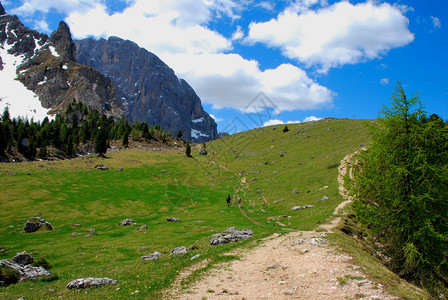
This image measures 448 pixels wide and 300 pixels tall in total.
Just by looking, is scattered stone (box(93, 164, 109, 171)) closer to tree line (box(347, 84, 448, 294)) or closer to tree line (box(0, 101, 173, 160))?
tree line (box(0, 101, 173, 160))

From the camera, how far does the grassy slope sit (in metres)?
21.0

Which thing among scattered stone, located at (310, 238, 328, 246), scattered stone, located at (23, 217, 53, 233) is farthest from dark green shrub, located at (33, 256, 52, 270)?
scattered stone, located at (310, 238, 328, 246)

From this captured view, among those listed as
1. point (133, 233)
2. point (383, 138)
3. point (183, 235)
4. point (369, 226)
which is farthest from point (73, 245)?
point (383, 138)

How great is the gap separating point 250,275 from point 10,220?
42787 millimetres

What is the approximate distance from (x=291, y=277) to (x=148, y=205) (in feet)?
155

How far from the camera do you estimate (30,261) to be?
2259 centimetres

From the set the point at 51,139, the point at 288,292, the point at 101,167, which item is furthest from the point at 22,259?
the point at 51,139

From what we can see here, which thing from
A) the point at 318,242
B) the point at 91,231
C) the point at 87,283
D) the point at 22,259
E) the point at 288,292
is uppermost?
the point at 318,242

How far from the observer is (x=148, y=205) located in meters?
58.0

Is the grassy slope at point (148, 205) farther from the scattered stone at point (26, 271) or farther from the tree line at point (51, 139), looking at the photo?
the tree line at point (51, 139)

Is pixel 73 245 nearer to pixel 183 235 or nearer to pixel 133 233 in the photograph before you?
pixel 133 233

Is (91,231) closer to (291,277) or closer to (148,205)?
(148,205)

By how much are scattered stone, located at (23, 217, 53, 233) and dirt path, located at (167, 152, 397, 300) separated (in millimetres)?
32684

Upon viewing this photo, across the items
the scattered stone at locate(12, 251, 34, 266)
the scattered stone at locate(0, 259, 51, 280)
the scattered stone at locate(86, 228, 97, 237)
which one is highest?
the scattered stone at locate(0, 259, 51, 280)
